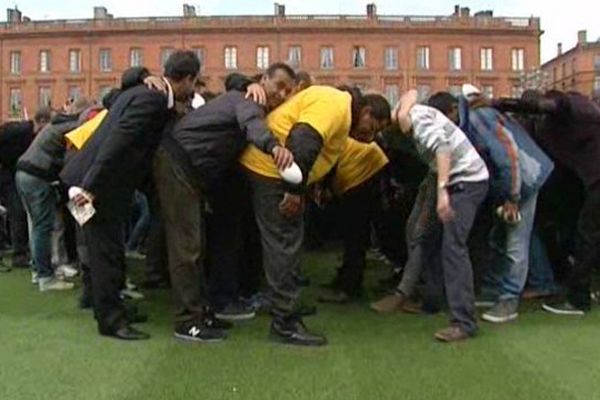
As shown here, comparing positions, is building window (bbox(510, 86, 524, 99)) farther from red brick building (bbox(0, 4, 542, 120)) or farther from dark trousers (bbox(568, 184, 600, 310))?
red brick building (bbox(0, 4, 542, 120))

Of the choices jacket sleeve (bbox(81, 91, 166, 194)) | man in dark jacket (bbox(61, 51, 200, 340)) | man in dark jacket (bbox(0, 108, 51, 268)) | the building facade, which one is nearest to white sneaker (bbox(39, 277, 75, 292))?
man in dark jacket (bbox(0, 108, 51, 268))

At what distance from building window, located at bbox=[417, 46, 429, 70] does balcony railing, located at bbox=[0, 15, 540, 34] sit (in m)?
2.25

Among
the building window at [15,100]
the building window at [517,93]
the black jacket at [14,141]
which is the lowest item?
the black jacket at [14,141]

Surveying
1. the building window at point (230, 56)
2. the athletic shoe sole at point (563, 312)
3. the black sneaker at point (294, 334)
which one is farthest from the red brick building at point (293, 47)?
the black sneaker at point (294, 334)

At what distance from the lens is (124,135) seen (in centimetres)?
568

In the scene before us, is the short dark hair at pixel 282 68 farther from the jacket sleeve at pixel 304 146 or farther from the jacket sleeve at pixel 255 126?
the jacket sleeve at pixel 304 146

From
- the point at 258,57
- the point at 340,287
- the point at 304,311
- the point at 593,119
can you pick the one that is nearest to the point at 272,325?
the point at 304,311

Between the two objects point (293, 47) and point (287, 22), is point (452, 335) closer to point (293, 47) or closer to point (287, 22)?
point (293, 47)

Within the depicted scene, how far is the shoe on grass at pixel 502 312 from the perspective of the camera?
6402mm

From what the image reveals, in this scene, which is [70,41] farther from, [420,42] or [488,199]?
[488,199]

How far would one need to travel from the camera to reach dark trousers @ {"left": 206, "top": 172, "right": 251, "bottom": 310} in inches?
251

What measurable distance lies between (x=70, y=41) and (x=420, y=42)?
3357cm

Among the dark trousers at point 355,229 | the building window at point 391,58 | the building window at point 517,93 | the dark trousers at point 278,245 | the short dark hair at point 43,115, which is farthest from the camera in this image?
the building window at point 391,58

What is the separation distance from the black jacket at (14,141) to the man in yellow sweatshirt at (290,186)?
4.71 meters
